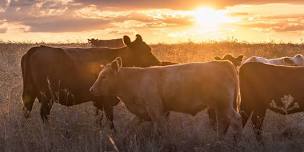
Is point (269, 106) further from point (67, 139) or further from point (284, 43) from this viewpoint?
point (284, 43)

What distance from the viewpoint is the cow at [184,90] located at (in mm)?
8641

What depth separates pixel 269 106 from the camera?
943 centimetres

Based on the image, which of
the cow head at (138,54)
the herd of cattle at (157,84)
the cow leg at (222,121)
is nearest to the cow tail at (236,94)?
the herd of cattle at (157,84)

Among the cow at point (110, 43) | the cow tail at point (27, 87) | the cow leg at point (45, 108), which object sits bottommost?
the cow leg at point (45, 108)

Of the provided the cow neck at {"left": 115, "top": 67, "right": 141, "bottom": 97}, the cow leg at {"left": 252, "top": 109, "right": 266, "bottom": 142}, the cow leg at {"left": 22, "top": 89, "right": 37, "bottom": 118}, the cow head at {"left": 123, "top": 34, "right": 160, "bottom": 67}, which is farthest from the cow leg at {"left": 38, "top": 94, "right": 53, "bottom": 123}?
the cow leg at {"left": 252, "top": 109, "right": 266, "bottom": 142}

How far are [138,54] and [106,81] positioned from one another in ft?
5.52

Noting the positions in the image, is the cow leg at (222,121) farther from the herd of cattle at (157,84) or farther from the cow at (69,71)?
the cow at (69,71)

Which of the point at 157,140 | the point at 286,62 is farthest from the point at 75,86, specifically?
the point at 286,62

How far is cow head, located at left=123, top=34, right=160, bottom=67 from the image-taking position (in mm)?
10729

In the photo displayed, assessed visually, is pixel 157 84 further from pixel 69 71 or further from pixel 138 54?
pixel 69 71

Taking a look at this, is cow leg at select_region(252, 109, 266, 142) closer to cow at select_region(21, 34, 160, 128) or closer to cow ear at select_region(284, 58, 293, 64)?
cow at select_region(21, 34, 160, 128)

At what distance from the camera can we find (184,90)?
8.75 metres

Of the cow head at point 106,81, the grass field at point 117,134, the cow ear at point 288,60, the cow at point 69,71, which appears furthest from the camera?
the cow ear at point 288,60

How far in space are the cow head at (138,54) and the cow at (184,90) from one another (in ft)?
5.17
